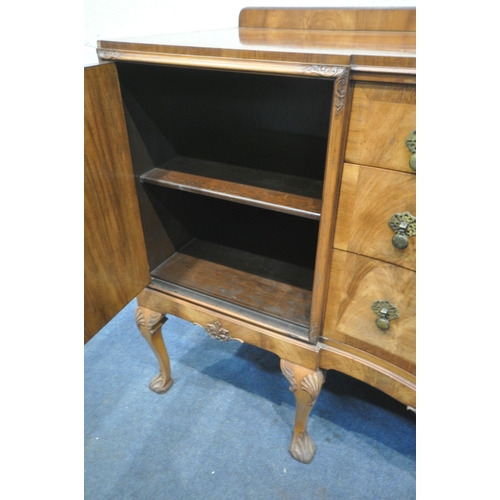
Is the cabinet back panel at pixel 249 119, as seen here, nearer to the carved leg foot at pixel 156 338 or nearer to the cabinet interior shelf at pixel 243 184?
the cabinet interior shelf at pixel 243 184

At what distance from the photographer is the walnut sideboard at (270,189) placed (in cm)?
55

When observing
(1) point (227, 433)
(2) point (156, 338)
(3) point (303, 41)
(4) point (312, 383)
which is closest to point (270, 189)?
(3) point (303, 41)

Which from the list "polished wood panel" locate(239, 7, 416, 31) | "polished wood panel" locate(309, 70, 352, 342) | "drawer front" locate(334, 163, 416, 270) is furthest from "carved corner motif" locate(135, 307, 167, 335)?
"polished wood panel" locate(239, 7, 416, 31)

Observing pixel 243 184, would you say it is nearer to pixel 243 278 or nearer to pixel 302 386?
pixel 243 278

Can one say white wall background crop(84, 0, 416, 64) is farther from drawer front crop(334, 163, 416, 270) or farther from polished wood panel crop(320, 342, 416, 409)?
polished wood panel crop(320, 342, 416, 409)

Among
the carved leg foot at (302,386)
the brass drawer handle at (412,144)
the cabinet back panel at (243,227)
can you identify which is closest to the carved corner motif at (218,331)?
the carved leg foot at (302,386)

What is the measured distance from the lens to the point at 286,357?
775mm

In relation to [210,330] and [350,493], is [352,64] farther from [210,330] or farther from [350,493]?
[350,493]

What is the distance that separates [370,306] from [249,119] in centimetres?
58

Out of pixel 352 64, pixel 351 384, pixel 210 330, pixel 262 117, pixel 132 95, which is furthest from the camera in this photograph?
pixel 351 384

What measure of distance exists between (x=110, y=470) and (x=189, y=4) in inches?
47.1

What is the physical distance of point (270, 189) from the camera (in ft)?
2.41

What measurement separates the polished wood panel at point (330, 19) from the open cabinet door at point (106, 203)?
18.8 inches

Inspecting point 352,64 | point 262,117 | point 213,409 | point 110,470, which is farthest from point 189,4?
point 110,470
